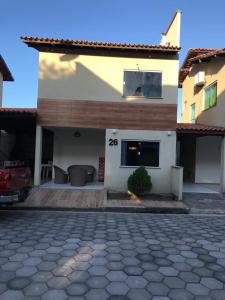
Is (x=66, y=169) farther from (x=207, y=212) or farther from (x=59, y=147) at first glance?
(x=207, y=212)

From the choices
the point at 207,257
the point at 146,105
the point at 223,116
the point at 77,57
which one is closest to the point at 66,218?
the point at 207,257

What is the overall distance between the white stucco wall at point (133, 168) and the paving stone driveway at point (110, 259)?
4.48 meters

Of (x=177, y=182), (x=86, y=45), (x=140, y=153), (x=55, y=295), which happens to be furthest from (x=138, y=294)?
(x=86, y=45)

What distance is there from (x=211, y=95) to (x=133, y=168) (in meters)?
6.42

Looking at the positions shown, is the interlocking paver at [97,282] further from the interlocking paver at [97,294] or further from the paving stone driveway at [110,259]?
the interlocking paver at [97,294]

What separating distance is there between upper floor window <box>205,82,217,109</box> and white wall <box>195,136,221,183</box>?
2010 millimetres

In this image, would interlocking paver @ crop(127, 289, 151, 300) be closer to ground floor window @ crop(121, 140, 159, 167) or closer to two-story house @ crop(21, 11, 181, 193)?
two-story house @ crop(21, 11, 181, 193)

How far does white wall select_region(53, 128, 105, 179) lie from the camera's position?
A: 617 inches

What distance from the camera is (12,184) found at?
7.88 metres

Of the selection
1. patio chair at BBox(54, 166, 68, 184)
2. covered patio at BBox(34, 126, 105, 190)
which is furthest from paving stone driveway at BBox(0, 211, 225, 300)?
covered patio at BBox(34, 126, 105, 190)

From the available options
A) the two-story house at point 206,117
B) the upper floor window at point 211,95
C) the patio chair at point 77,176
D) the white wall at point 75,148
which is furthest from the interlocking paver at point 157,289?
the upper floor window at point 211,95

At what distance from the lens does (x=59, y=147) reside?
15680mm

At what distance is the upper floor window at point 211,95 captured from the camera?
625 inches

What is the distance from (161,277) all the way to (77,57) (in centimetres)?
1060
